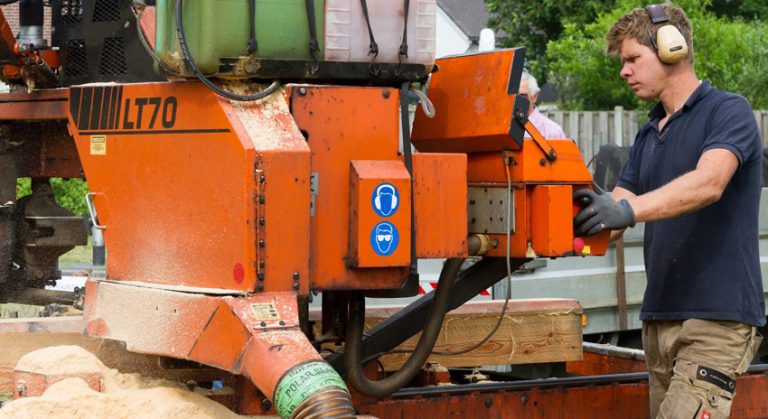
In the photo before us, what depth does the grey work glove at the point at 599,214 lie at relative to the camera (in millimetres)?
4668

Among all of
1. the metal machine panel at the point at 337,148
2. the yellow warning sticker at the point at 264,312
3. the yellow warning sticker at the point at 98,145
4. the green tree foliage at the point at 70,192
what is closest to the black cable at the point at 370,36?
the metal machine panel at the point at 337,148

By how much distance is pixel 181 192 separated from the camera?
14.9 ft

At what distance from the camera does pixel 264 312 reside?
4172 mm

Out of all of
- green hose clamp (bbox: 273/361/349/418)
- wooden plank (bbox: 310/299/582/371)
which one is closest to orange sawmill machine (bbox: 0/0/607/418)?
green hose clamp (bbox: 273/361/349/418)

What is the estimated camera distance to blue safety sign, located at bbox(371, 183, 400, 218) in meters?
4.41

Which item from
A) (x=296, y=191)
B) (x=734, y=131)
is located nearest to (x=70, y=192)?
(x=296, y=191)

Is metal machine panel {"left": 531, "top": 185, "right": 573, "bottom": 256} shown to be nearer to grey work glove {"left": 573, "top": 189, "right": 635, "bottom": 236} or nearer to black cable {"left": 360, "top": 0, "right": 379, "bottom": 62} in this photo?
grey work glove {"left": 573, "top": 189, "right": 635, "bottom": 236}

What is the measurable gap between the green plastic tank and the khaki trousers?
73.1 inches

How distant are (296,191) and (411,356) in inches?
41.7

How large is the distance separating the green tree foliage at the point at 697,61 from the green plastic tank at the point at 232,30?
55.5ft

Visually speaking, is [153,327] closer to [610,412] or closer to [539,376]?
[610,412]

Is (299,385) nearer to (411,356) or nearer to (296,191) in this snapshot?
(296,191)

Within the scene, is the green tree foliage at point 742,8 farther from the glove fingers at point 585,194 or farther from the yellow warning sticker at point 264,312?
the yellow warning sticker at point 264,312

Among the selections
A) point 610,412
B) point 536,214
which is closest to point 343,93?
point 536,214
